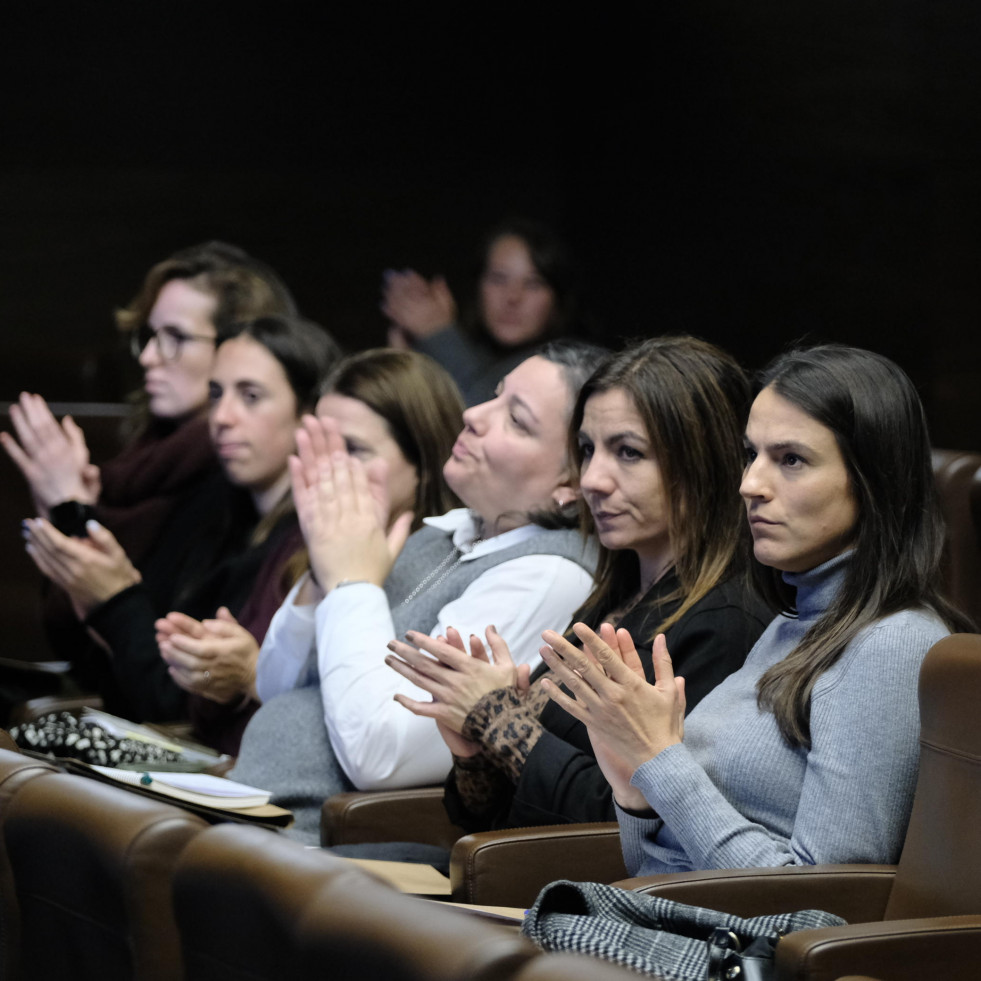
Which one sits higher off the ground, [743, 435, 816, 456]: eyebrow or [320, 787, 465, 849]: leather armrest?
[743, 435, 816, 456]: eyebrow

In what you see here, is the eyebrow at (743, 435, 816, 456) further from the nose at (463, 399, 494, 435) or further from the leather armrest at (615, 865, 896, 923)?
the nose at (463, 399, 494, 435)

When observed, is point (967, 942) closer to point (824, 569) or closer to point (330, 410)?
point (824, 569)

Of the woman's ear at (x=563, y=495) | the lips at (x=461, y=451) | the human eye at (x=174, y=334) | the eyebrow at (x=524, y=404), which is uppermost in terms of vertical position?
the human eye at (x=174, y=334)

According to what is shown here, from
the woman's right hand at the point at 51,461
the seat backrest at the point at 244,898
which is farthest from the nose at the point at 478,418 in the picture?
the woman's right hand at the point at 51,461

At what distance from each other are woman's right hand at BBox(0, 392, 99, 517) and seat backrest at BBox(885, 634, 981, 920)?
8.56 feet

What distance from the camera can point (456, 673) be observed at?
83.4 inches

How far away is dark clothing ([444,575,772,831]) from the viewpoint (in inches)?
78.8

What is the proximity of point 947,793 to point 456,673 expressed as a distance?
0.77 meters

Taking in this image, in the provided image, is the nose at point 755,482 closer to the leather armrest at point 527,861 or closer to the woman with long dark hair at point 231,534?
the leather armrest at point 527,861

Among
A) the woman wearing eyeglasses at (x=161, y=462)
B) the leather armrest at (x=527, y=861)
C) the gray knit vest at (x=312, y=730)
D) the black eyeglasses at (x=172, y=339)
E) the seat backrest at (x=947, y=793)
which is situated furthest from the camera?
the black eyeglasses at (x=172, y=339)

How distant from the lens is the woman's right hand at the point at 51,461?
12.3 feet

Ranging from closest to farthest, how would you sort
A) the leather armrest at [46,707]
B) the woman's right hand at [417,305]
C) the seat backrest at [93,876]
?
the seat backrest at [93,876] < the leather armrest at [46,707] < the woman's right hand at [417,305]

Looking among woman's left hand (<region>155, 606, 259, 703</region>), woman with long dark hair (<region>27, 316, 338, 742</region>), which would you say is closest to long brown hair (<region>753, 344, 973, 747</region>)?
woman's left hand (<region>155, 606, 259, 703</region>)

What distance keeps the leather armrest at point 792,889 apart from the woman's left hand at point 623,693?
0.54ft
